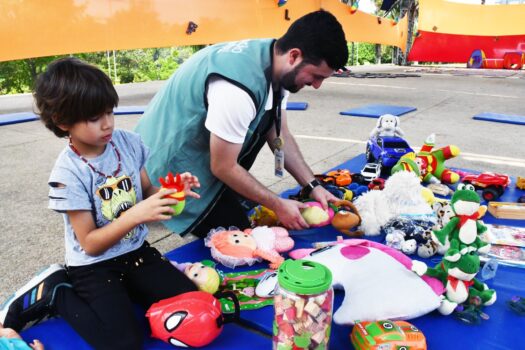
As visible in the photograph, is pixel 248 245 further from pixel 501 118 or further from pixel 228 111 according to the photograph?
pixel 501 118

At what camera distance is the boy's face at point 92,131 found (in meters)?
1.17

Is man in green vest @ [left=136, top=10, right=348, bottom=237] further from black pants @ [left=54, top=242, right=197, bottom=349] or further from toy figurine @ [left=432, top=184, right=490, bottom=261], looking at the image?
toy figurine @ [left=432, top=184, right=490, bottom=261]

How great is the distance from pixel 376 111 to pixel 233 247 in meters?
4.07

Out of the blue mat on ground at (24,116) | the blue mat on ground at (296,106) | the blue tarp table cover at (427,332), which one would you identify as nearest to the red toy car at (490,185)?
the blue tarp table cover at (427,332)

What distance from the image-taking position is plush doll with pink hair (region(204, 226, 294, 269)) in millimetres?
1614

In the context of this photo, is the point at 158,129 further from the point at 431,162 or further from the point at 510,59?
the point at 510,59

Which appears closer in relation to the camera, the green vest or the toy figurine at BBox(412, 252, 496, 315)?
the toy figurine at BBox(412, 252, 496, 315)

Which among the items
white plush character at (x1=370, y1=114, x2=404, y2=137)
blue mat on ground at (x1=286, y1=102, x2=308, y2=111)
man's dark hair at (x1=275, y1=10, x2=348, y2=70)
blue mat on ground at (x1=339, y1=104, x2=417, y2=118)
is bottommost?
blue mat on ground at (x1=339, y1=104, x2=417, y2=118)

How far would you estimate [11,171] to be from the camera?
9.96 ft

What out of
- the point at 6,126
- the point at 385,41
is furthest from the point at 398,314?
the point at 385,41

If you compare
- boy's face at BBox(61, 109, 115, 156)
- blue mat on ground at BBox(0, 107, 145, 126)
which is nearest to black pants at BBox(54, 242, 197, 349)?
boy's face at BBox(61, 109, 115, 156)

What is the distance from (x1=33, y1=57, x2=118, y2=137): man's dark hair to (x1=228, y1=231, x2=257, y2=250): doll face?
73cm

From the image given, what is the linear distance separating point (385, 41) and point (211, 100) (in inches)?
584

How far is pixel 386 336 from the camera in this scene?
108 centimetres
